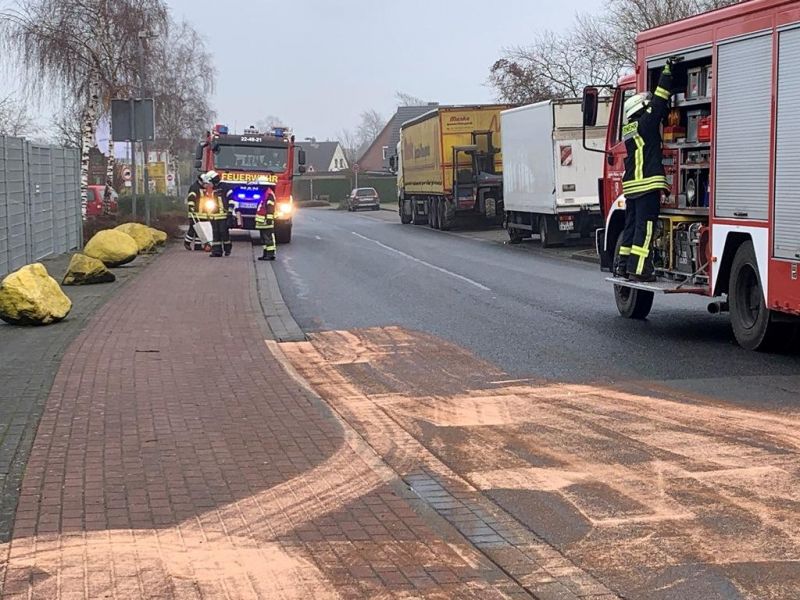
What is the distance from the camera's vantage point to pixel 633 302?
45.9ft

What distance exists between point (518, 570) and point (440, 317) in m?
9.44

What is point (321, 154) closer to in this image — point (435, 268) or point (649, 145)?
point (435, 268)

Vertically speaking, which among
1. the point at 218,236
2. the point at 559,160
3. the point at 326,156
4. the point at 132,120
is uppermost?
the point at 326,156

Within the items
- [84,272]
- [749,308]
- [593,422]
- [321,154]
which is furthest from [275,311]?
[321,154]

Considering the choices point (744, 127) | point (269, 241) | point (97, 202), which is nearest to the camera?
point (744, 127)

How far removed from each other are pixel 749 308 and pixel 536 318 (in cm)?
340

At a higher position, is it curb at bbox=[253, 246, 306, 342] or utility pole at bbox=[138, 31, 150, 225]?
utility pole at bbox=[138, 31, 150, 225]

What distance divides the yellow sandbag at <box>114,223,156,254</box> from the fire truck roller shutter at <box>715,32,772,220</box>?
53.4 feet

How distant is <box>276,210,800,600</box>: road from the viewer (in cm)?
543

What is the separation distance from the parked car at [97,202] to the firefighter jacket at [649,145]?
82.9ft

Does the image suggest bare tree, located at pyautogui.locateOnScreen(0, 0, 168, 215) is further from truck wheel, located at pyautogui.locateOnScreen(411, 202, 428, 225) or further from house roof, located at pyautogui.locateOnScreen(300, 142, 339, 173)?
house roof, located at pyautogui.locateOnScreen(300, 142, 339, 173)

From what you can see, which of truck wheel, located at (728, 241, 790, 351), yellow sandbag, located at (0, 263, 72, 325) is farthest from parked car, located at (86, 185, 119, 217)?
truck wheel, located at (728, 241, 790, 351)

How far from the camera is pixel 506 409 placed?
8688 mm

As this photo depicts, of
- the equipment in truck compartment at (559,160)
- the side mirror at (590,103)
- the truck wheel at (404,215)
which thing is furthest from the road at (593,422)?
the truck wheel at (404,215)
